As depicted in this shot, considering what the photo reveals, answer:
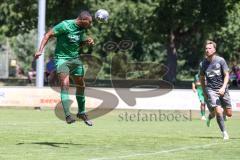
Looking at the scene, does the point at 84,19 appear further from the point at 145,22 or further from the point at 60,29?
the point at 145,22

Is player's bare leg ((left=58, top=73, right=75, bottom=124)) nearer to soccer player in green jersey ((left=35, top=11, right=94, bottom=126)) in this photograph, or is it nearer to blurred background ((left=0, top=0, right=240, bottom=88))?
soccer player in green jersey ((left=35, top=11, right=94, bottom=126))

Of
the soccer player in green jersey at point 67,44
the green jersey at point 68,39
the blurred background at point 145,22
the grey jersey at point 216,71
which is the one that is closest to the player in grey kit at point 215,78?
the grey jersey at point 216,71

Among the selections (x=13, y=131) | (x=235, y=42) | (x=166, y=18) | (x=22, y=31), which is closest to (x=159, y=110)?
(x=13, y=131)

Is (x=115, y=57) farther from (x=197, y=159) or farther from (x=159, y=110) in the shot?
(x=197, y=159)

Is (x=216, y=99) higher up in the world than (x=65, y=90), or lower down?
lower down

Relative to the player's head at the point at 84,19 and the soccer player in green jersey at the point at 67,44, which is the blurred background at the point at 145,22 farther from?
the player's head at the point at 84,19

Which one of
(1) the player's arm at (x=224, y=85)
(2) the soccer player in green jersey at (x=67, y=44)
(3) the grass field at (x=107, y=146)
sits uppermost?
(2) the soccer player in green jersey at (x=67, y=44)

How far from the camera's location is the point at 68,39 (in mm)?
13477

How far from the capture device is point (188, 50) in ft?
246

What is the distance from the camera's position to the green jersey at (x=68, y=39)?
1341 centimetres

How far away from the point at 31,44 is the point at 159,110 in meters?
58.7

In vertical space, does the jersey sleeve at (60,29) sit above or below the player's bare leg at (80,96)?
above

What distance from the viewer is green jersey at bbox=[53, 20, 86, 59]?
1341cm

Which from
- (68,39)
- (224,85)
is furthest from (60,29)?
(224,85)
